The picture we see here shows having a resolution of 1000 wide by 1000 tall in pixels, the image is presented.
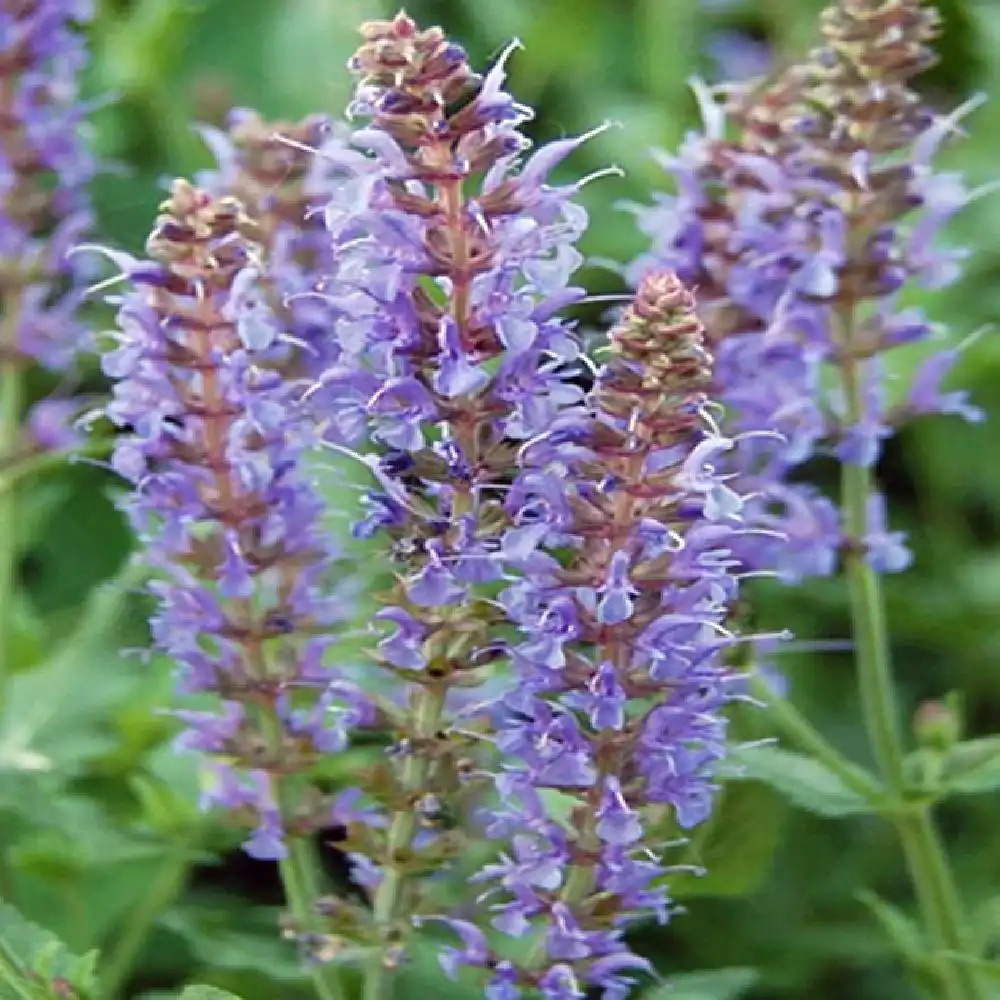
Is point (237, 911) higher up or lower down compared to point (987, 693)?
lower down

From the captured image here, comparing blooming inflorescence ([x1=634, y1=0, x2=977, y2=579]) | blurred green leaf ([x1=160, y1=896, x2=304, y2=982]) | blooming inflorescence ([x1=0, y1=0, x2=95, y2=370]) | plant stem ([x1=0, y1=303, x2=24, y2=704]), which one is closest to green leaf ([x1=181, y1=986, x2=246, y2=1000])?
blurred green leaf ([x1=160, y1=896, x2=304, y2=982])

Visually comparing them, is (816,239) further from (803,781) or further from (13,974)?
(13,974)

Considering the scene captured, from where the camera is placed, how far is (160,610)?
215 cm

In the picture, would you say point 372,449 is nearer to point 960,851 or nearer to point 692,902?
point 692,902

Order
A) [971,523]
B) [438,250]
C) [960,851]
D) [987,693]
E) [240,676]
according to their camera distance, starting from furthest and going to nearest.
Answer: [971,523]
[987,693]
[960,851]
[240,676]
[438,250]

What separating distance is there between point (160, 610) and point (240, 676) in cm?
12

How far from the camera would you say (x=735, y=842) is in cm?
241

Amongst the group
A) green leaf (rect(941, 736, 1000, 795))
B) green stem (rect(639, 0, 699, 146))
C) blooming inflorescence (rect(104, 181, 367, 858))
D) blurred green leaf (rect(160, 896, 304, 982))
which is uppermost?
green stem (rect(639, 0, 699, 146))

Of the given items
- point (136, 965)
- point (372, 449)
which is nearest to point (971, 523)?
point (372, 449)

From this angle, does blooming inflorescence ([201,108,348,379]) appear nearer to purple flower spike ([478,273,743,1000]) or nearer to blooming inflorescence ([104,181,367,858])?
blooming inflorescence ([104,181,367,858])

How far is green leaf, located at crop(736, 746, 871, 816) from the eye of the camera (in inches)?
88.5

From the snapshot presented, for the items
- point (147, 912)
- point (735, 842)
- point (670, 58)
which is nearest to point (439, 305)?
point (735, 842)

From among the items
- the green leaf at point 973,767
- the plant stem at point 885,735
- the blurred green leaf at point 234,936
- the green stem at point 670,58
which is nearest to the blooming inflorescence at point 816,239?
the plant stem at point 885,735

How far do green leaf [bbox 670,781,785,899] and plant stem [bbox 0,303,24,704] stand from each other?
3.73 feet
